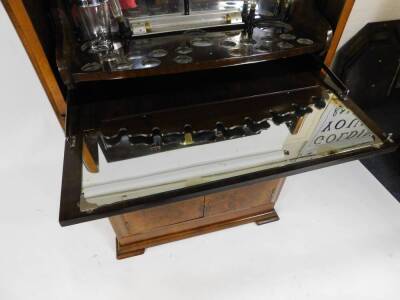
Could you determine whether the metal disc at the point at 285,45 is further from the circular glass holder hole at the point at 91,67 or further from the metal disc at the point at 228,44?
the circular glass holder hole at the point at 91,67

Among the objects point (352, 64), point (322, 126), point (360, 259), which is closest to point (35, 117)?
point (322, 126)

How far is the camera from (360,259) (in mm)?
1030

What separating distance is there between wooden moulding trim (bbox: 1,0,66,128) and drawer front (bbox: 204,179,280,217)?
51cm

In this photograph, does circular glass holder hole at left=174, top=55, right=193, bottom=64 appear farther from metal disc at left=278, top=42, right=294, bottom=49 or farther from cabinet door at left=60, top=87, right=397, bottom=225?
metal disc at left=278, top=42, right=294, bottom=49

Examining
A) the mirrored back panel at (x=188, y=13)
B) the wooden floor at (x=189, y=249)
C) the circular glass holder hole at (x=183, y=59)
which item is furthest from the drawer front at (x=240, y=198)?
Result: the mirrored back panel at (x=188, y=13)

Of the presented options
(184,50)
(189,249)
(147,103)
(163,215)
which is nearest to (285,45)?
(184,50)

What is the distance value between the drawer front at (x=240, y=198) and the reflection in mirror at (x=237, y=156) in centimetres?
25

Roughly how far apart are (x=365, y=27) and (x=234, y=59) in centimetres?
105

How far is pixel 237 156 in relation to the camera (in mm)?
663

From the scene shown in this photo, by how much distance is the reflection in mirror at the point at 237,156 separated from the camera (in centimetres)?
58

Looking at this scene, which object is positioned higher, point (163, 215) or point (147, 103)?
point (147, 103)

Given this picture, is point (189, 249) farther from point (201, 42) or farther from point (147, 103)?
point (201, 42)

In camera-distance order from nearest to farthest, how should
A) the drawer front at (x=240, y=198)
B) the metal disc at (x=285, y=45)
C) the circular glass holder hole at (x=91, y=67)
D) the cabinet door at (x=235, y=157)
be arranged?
1. the cabinet door at (x=235, y=157)
2. the circular glass holder hole at (x=91, y=67)
3. the metal disc at (x=285, y=45)
4. the drawer front at (x=240, y=198)

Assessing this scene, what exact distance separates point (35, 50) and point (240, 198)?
2.38 feet
